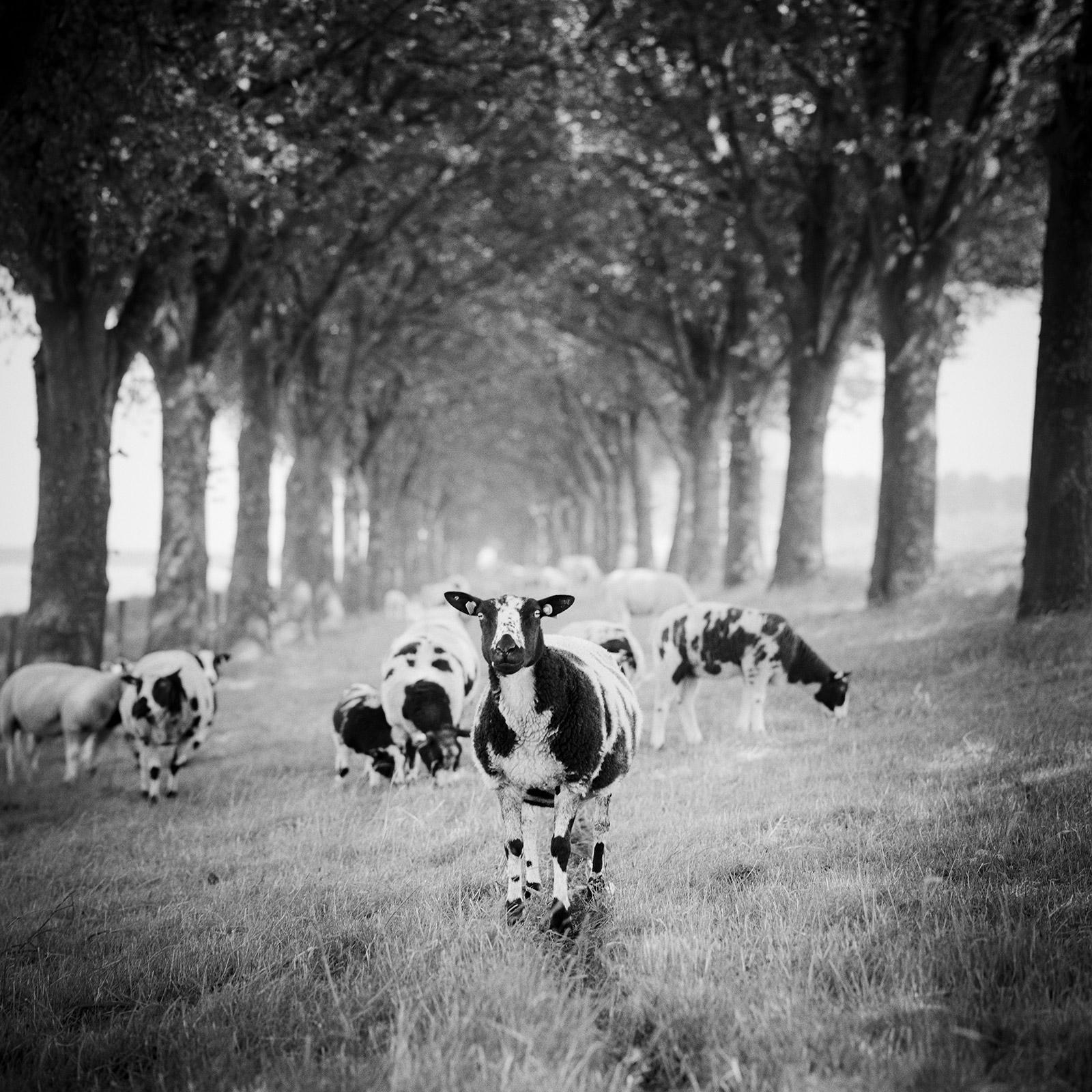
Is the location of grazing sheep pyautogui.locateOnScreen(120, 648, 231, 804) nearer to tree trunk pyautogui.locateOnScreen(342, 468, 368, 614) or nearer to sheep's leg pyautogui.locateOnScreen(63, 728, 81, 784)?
sheep's leg pyautogui.locateOnScreen(63, 728, 81, 784)

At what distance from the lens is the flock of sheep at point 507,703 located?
509cm

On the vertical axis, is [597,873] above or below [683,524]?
below

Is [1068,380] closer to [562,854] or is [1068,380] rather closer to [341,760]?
[562,854]

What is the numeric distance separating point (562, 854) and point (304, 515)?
69.5 feet

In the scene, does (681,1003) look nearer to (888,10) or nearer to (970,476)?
(888,10)

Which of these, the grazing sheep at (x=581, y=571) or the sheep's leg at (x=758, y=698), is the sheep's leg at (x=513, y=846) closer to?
the sheep's leg at (x=758, y=698)

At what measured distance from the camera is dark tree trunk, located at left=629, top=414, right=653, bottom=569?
34781 millimetres

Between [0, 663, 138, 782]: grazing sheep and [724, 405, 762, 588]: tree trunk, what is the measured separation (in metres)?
17.5

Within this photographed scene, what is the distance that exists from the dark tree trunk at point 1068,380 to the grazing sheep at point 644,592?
8307 millimetres

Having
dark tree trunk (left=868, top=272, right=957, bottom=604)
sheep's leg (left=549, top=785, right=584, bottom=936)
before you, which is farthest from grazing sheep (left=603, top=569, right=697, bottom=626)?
sheep's leg (left=549, top=785, right=584, bottom=936)

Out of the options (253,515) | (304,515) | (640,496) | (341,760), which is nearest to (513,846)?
(341,760)

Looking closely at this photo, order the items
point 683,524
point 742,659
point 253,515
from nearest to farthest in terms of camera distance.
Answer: point 742,659 < point 253,515 < point 683,524

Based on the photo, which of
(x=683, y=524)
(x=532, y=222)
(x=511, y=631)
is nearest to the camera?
(x=511, y=631)

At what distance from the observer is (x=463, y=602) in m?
5.71
